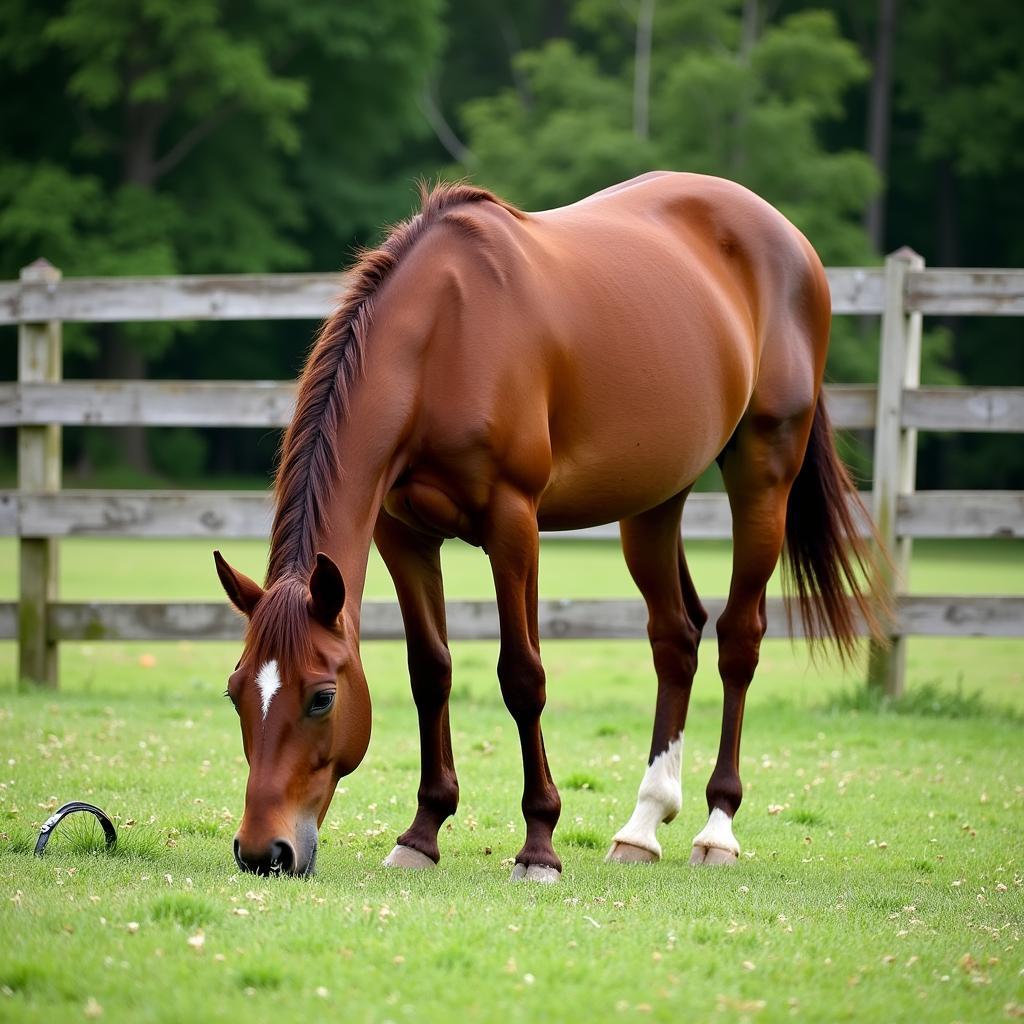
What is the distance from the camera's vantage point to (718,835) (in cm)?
470

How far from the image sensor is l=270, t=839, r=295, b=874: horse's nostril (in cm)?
348

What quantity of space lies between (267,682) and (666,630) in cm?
220

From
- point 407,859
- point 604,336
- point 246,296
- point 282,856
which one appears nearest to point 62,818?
point 282,856

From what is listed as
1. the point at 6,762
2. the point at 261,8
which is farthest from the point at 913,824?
the point at 261,8

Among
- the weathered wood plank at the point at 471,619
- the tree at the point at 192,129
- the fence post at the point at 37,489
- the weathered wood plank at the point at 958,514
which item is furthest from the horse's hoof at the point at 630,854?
the tree at the point at 192,129

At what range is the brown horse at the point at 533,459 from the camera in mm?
3674

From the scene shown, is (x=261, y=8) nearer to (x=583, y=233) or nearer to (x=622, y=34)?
(x=622, y=34)

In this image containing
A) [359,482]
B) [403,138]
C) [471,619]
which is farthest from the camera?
[403,138]

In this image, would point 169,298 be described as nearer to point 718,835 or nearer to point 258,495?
point 258,495

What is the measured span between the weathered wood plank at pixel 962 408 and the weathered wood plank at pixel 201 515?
0.41m

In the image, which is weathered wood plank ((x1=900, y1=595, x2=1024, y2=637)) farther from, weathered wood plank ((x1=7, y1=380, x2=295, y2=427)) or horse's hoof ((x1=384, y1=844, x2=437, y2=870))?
horse's hoof ((x1=384, y1=844, x2=437, y2=870))

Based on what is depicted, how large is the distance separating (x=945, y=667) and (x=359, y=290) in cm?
805

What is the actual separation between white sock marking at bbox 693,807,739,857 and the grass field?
0.10 m

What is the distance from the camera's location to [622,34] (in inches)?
1458
